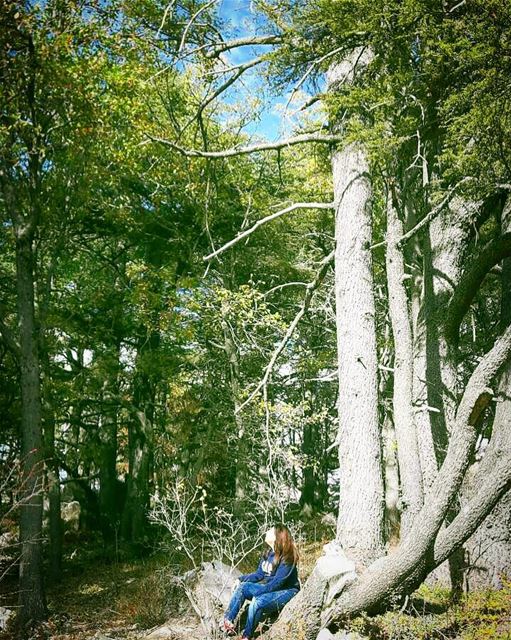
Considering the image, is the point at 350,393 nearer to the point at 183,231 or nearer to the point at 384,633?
the point at 384,633

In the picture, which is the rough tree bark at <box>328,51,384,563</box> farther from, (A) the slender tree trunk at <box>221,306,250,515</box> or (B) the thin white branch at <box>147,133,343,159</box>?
(A) the slender tree trunk at <box>221,306,250,515</box>

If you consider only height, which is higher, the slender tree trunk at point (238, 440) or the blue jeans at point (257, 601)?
the slender tree trunk at point (238, 440)

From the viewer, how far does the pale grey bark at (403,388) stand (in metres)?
5.54

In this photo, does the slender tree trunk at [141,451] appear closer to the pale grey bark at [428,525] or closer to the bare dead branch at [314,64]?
the bare dead branch at [314,64]

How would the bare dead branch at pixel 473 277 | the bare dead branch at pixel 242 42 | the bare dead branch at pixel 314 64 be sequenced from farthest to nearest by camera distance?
the bare dead branch at pixel 242 42 → the bare dead branch at pixel 473 277 → the bare dead branch at pixel 314 64

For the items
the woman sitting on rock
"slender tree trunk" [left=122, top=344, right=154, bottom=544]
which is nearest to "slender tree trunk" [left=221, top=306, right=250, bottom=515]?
"slender tree trunk" [left=122, top=344, right=154, bottom=544]

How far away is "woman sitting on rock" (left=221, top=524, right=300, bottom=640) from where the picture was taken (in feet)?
17.5

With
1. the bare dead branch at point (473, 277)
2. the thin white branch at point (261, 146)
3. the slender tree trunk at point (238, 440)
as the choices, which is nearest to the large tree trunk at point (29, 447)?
the slender tree trunk at point (238, 440)

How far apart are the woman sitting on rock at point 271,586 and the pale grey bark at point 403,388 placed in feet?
4.14

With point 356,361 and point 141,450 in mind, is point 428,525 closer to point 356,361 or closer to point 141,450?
point 356,361

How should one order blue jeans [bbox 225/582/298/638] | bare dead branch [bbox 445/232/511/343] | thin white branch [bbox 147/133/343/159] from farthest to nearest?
thin white branch [bbox 147/133/343/159]
bare dead branch [bbox 445/232/511/343]
blue jeans [bbox 225/582/298/638]

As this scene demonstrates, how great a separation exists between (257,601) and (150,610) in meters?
3.89

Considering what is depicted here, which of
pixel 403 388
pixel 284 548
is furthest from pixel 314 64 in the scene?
pixel 284 548

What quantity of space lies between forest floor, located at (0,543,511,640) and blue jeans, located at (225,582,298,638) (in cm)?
107
